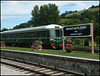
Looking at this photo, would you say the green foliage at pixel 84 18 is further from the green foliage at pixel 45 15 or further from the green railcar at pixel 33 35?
the green railcar at pixel 33 35

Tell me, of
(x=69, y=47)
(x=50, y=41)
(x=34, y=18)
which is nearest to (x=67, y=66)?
(x=69, y=47)

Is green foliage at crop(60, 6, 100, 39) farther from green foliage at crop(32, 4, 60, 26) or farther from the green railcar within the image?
the green railcar

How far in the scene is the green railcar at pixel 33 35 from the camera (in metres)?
18.3

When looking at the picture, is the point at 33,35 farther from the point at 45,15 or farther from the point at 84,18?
the point at 84,18

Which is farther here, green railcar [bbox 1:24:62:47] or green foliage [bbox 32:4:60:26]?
green foliage [bbox 32:4:60:26]

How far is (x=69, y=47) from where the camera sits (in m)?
10.9

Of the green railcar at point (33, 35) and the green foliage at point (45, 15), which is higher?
the green foliage at point (45, 15)

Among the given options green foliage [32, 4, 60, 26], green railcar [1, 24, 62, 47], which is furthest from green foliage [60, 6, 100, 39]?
green railcar [1, 24, 62, 47]

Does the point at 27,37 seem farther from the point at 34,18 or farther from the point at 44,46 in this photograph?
the point at 34,18

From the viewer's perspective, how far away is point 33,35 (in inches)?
812

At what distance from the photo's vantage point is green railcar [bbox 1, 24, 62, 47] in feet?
60.1

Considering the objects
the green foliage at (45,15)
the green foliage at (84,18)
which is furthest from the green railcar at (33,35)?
the green foliage at (84,18)

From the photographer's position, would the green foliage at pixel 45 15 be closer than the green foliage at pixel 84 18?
Yes

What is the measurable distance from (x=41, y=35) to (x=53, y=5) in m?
43.3
